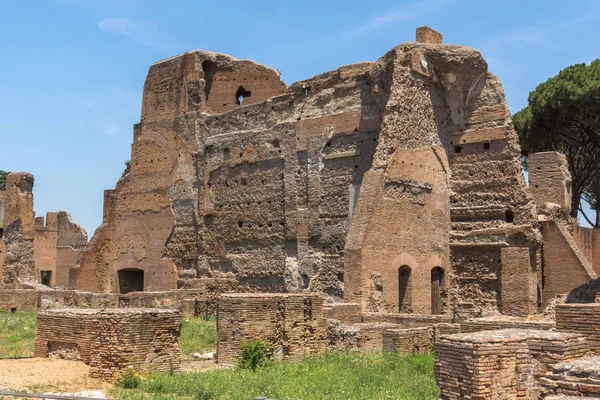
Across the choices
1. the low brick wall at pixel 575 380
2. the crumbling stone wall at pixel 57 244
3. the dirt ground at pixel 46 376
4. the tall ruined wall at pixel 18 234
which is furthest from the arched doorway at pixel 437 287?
the crumbling stone wall at pixel 57 244

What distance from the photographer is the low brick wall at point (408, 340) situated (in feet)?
38.2

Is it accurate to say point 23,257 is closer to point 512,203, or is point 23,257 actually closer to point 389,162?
point 389,162

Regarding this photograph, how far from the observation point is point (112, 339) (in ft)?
29.9

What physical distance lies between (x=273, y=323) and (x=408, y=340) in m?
2.47

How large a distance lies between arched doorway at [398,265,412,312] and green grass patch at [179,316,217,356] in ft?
16.4

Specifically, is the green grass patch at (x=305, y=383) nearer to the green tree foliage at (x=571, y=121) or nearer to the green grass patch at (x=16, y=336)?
the green grass patch at (x=16, y=336)

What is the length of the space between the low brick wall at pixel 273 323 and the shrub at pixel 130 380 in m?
1.96

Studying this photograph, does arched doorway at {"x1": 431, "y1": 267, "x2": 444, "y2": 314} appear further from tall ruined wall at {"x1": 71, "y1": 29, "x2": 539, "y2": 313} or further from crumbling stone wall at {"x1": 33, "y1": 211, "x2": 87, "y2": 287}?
crumbling stone wall at {"x1": 33, "y1": 211, "x2": 87, "y2": 287}

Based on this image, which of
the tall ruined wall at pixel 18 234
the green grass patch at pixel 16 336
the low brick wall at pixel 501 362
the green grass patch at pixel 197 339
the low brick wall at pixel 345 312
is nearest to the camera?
the low brick wall at pixel 501 362

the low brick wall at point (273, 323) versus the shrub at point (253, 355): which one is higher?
the low brick wall at point (273, 323)

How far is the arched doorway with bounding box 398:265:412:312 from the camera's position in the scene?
17.5 m

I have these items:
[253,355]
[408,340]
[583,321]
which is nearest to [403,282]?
[408,340]

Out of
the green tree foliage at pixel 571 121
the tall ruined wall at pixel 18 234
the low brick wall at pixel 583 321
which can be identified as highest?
the green tree foliage at pixel 571 121

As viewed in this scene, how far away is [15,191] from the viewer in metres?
25.0
